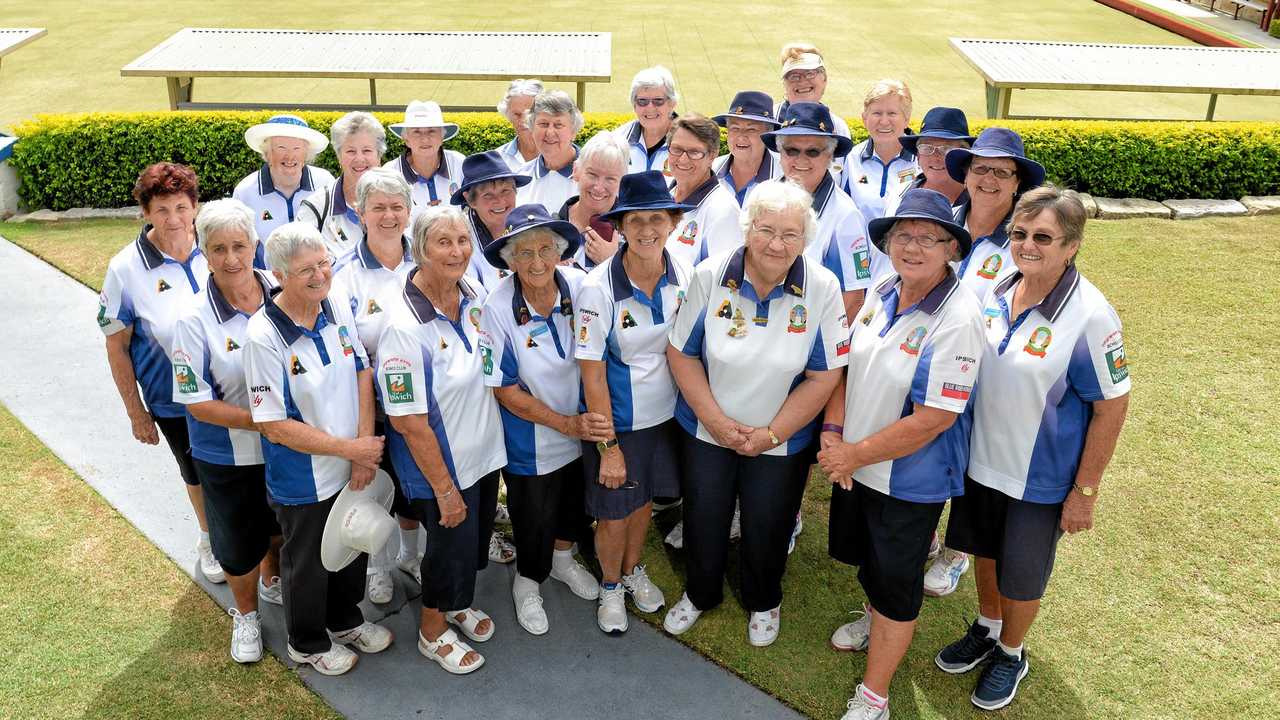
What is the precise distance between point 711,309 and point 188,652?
2.94 meters

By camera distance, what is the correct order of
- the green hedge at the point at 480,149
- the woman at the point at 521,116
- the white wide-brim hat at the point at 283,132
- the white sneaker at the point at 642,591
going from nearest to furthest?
1. the white sneaker at the point at 642,591
2. the white wide-brim hat at the point at 283,132
3. the woman at the point at 521,116
4. the green hedge at the point at 480,149

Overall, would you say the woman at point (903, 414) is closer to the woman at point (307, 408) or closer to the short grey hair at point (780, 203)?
the short grey hair at point (780, 203)

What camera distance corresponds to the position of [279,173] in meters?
5.69

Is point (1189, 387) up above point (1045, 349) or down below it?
below

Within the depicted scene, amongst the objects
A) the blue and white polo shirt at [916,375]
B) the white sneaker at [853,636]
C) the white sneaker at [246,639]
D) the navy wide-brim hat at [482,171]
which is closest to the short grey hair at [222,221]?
the navy wide-brim hat at [482,171]

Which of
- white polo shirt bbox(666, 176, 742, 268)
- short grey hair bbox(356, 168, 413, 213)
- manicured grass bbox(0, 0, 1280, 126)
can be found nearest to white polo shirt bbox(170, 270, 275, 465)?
short grey hair bbox(356, 168, 413, 213)

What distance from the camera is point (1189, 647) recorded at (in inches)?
185

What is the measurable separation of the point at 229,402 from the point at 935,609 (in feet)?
11.7

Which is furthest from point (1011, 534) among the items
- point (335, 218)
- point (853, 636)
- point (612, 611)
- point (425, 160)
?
point (425, 160)

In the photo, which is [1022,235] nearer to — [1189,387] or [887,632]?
[887,632]

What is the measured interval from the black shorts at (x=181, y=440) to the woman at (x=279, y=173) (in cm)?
136

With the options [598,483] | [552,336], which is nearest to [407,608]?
[598,483]

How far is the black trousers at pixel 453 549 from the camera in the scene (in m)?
4.38

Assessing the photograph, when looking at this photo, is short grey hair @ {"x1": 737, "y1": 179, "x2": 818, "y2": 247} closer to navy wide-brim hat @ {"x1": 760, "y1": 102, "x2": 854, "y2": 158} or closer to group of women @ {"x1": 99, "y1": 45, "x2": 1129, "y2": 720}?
group of women @ {"x1": 99, "y1": 45, "x2": 1129, "y2": 720}
